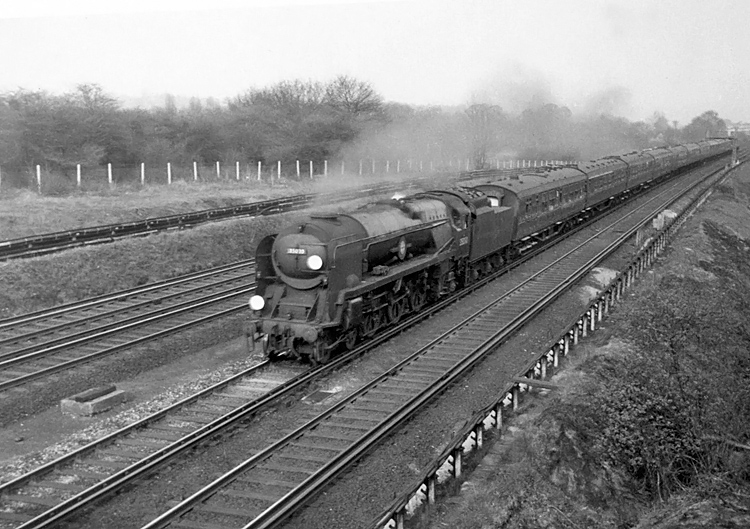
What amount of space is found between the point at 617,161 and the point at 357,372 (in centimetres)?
3175

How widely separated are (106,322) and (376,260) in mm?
6710

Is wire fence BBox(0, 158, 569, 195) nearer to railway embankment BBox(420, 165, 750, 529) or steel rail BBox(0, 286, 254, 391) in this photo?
steel rail BBox(0, 286, 254, 391)

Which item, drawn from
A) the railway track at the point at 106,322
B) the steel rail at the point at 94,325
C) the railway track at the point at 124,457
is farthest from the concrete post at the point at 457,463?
the steel rail at the point at 94,325

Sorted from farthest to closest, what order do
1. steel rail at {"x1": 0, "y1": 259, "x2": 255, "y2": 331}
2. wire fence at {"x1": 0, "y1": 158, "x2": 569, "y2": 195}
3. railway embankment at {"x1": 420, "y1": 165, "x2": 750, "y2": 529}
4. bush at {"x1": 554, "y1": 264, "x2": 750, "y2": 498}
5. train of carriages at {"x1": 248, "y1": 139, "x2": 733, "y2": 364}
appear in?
1. wire fence at {"x1": 0, "y1": 158, "x2": 569, "y2": 195}
2. steel rail at {"x1": 0, "y1": 259, "x2": 255, "y2": 331}
3. train of carriages at {"x1": 248, "y1": 139, "x2": 733, "y2": 364}
4. bush at {"x1": 554, "y1": 264, "x2": 750, "y2": 498}
5. railway embankment at {"x1": 420, "y1": 165, "x2": 750, "y2": 529}

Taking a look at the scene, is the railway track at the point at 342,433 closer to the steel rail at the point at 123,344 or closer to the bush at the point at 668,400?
the bush at the point at 668,400

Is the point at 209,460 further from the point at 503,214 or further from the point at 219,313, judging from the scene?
the point at 503,214

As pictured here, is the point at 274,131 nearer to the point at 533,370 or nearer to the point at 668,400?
the point at 533,370

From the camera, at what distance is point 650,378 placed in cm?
1173

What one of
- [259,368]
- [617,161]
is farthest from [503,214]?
[617,161]

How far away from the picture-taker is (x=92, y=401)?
35.9 ft

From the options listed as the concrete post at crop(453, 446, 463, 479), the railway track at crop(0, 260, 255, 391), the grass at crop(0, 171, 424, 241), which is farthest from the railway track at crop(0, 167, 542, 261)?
the concrete post at crop(453, 446, 463, 479)

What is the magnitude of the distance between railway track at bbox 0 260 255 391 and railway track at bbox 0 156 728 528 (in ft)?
11.5

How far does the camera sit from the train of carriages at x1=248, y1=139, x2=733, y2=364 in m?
12.7

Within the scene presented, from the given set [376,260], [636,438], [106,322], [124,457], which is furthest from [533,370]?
[106,322]
